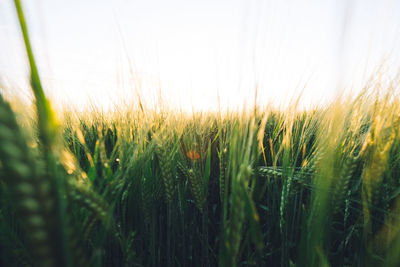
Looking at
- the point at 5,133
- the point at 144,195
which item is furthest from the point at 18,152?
the point at 144,195

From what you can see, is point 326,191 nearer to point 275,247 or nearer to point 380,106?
point 275,247

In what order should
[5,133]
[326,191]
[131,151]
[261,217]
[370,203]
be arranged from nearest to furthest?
[5,133] → [326,191] → [370,203] → [131,151] → [261,217]

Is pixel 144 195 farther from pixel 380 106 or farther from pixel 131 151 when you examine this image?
pixel 380 106

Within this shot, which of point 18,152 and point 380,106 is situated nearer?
point 18,152

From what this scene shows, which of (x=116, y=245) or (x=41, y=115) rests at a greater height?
(x=41, y=115)

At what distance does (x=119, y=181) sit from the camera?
463 millimetres

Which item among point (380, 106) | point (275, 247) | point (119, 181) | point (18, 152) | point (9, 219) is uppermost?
point (380, 106)

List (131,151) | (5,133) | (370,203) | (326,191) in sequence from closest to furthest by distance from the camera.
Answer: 1. (5,133)
2. (326,191)
3. (370,203)
4. (131,151)

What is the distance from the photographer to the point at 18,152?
0.64 ft

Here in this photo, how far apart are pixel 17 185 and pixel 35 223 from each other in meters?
0.05

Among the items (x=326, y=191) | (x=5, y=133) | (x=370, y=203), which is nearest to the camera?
(x=5, y=133)

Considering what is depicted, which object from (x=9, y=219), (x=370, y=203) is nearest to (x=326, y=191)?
(x=370, y=203)

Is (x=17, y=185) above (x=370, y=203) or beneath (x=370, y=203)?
above

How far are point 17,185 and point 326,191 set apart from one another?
0.48 m
